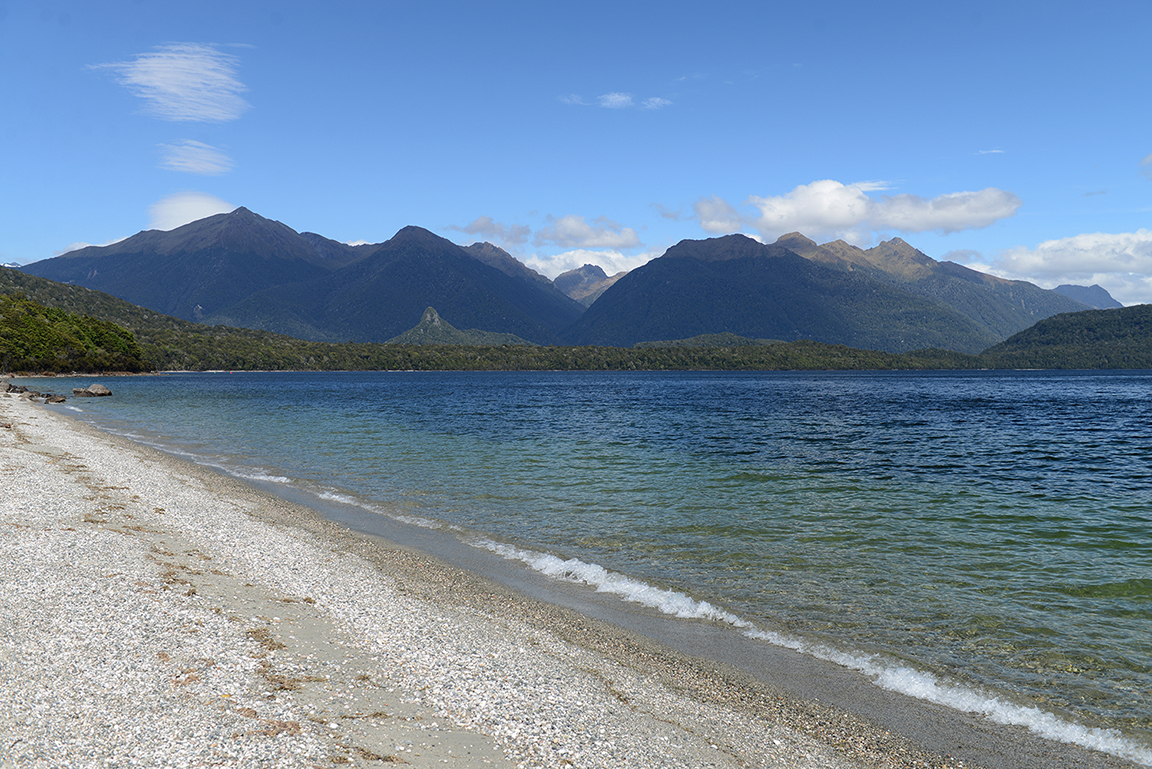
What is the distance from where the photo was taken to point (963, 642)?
13.1 meters

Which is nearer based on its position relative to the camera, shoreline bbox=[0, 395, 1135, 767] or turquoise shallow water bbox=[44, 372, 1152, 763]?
shoreline bbox=[0, 395, 1135, 767]

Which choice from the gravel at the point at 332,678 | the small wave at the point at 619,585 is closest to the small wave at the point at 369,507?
the small wave at the point at 619,585

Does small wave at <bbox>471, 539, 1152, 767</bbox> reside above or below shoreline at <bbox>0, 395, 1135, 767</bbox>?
below

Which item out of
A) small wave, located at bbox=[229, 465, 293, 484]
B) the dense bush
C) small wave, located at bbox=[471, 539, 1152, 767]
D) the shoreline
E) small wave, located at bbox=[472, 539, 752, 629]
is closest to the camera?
the shoreline

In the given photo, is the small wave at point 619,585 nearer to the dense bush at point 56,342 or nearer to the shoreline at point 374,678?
the shoreline at point 374,678

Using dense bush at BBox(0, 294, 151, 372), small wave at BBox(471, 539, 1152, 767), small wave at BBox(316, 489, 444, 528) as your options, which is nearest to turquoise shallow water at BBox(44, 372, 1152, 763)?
small wave at BBox(471, 539, 1152, 767)

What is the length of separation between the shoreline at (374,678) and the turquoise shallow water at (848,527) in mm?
2376

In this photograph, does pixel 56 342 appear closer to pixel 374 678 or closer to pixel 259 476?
pixel 259 476

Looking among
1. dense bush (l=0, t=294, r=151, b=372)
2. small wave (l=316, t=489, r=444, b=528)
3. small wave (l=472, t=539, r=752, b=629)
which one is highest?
dense bush (l=0, t=294, r=151, b=372)

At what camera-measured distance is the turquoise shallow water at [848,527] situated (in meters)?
12.3

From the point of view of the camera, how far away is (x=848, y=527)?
22719 mm

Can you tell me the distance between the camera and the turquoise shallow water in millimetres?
12336

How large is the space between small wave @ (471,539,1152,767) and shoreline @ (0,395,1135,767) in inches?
17.3

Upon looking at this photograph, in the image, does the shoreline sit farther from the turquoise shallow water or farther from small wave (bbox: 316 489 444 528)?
small wave (bbox: 316 489 444 528)
